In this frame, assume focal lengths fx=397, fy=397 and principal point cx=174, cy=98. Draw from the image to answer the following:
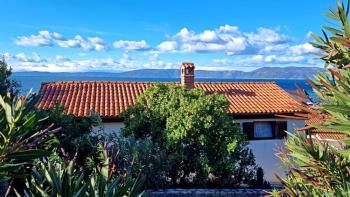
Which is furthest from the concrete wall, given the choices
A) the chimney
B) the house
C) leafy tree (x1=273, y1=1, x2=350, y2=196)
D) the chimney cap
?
leafy tree (x1=273, y1=1, x2=350, y2=196)

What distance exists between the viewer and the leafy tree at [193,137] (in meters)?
14.3

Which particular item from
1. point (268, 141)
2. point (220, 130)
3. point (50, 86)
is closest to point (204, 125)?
point (220, 130)

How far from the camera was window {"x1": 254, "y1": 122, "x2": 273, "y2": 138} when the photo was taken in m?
21.0

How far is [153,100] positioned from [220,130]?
2.82 metres

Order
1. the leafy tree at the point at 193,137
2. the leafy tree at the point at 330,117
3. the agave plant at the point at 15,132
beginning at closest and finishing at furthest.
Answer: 1. the agave plant at the point at 15,132
2. the leafy tree at the point at 330,117
3. the leafy tree at the point at 193,137

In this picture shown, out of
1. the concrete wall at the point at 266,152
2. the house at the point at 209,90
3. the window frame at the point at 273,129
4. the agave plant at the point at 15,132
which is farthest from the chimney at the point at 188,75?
the agave plant at the point at 15,132

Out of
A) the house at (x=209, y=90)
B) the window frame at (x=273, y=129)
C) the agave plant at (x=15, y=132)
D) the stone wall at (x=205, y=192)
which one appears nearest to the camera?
the agave plant at (x=15, y=132)

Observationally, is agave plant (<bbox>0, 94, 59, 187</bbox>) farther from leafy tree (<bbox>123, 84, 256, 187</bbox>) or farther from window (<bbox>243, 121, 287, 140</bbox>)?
window (<bbox>243, 121, 287, 140</bbox>)

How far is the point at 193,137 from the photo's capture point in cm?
1459

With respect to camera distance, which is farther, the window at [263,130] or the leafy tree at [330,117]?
the window at [263,130]

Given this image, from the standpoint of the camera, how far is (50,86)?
2247cm

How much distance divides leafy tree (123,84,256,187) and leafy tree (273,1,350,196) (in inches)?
408

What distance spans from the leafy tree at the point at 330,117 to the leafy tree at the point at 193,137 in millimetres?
10360

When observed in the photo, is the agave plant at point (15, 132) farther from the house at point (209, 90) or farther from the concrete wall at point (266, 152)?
the concrete wall at point (266, 152)
